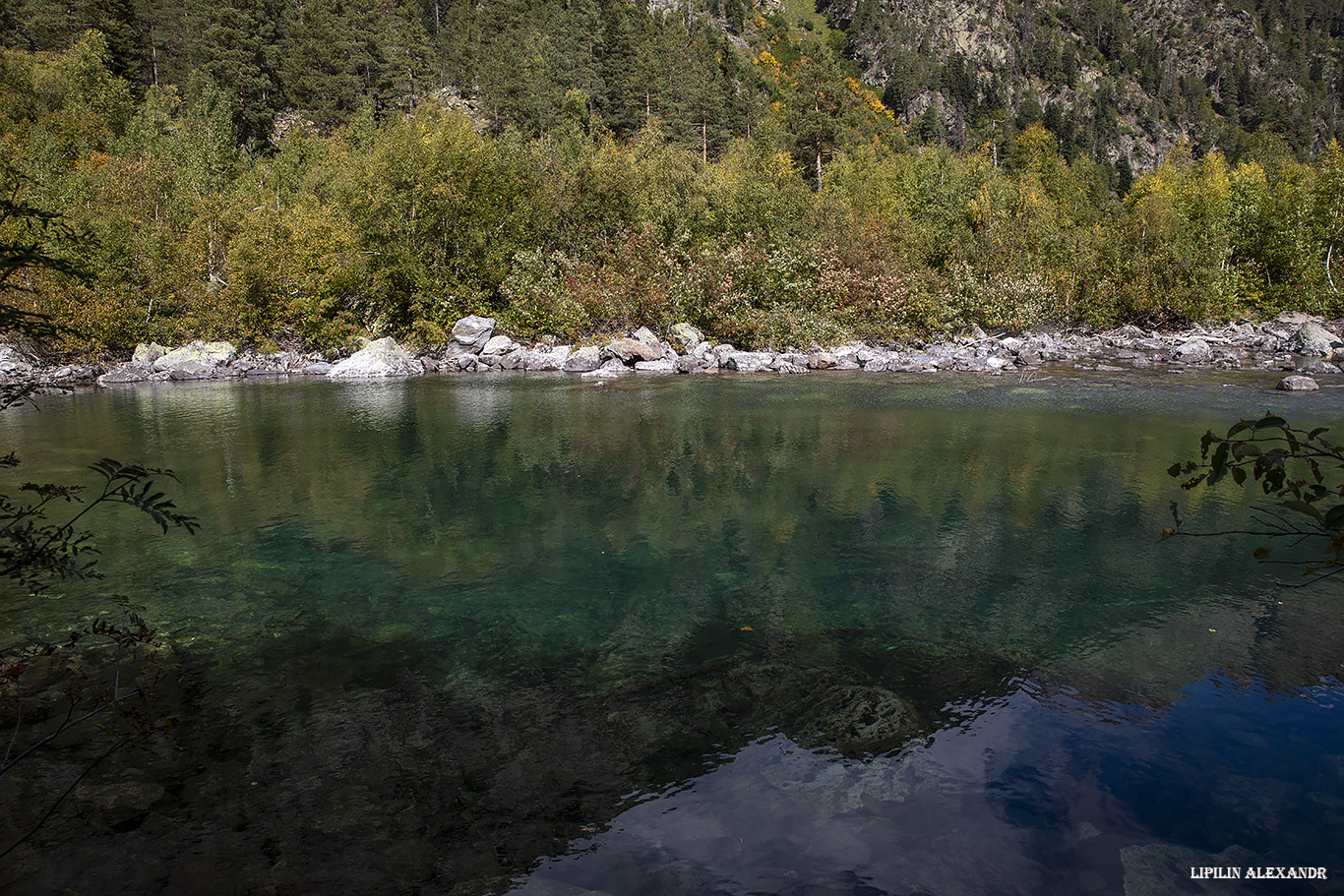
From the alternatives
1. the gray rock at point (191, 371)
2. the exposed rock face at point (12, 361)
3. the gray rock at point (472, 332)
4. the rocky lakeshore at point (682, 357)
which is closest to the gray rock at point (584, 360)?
the rocky lakeshore at point (682, 357)

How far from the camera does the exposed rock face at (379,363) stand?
34750 millimetres

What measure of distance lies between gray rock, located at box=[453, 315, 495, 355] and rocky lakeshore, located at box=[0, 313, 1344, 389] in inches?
2.0

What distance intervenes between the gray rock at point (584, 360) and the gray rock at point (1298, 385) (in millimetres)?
25702

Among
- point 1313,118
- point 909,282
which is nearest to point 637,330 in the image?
point 909,282

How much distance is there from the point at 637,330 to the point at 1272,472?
117 feet

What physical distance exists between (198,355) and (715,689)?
122ft

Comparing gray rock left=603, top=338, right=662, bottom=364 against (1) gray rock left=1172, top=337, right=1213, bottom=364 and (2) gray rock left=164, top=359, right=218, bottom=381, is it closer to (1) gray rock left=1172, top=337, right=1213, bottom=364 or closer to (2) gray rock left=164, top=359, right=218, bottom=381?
(2) gray rock left=164, top=359, right=218, bottom=381

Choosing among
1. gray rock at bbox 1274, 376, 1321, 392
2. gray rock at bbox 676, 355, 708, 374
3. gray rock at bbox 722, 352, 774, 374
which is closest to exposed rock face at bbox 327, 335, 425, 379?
gray rock at bbox 676, 355, 708, 374

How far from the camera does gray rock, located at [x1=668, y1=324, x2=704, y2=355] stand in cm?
3712

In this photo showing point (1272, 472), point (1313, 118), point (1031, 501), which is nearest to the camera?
point (1272, 472)

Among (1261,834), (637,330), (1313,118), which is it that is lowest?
(1261,834)

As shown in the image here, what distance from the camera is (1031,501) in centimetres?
1284

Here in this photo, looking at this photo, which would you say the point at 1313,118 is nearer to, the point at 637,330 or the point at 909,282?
the point at 909,282

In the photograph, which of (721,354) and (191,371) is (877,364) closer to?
(721,354)
